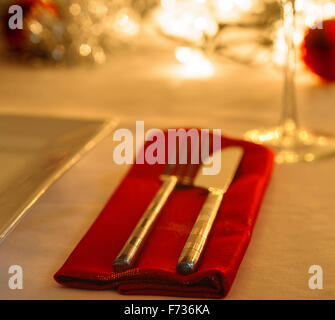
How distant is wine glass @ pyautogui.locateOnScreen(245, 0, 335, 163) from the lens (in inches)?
31.4

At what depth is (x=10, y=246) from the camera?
2.03 feet

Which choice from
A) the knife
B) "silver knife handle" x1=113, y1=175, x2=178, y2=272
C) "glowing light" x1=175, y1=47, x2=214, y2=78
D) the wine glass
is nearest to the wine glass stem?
the wine glass

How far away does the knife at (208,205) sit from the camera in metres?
0.52

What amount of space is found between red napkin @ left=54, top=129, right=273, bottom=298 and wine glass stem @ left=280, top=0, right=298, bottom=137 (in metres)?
0.12

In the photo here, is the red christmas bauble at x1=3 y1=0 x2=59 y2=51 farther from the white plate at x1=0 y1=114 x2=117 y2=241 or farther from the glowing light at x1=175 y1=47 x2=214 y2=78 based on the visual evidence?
the white plate at x1=0 y1=114 x2=117 y2=241

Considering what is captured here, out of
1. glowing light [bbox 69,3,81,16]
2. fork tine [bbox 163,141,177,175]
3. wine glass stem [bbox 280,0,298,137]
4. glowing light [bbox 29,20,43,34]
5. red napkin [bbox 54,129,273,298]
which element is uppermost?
glowing light [bbox 69,3,81,16]

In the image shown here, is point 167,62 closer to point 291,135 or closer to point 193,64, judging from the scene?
point 193,64

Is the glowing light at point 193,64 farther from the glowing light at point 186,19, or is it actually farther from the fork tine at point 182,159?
the fork tine at point 182,159

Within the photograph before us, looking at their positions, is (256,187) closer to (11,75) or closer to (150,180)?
(150,180)

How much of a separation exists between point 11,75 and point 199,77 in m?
0.36

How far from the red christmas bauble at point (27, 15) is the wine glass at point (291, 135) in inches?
21.0

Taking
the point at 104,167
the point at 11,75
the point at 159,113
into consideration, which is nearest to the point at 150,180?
the point at 104,167

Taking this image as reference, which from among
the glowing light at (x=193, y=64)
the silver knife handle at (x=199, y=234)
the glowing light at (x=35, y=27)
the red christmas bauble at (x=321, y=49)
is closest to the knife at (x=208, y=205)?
the silver knife handle at (x=199, y=234)

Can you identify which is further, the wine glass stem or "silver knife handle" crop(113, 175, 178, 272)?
the wine glass stem
